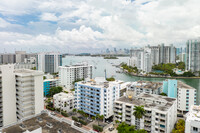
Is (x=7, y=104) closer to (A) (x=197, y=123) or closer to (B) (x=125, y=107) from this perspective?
(B) (x=125, y=107)

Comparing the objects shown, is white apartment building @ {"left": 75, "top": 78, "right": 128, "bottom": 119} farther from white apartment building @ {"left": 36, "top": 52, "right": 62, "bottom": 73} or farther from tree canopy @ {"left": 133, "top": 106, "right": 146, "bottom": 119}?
white apartment building @ {"left": 36, "top": 52, "right": 62, "bottom": 73}

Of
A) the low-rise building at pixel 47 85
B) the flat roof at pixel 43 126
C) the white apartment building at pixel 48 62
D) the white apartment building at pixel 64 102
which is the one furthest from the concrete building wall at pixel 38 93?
the white apartment building at pixel 48 62

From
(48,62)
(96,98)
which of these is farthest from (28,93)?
(48,62)

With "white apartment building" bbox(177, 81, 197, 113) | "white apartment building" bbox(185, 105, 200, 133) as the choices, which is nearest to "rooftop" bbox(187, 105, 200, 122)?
"white apartment building" bbox(185, 105, 200, 133)

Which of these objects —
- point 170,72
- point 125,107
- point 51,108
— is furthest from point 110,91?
point 170,72

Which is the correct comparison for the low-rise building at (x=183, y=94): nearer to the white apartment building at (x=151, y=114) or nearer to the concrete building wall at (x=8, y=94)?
the white apartment building at (x=151, y=114)
